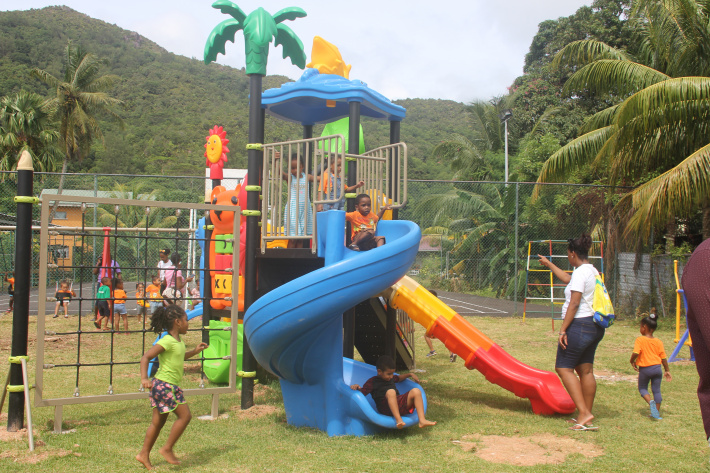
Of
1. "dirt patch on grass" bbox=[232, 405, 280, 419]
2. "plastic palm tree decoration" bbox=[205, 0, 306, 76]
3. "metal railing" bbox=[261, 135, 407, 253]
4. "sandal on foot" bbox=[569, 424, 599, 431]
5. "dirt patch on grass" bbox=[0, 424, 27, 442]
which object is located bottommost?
"dirt patch on grass" bbox=[232, 405, 280, 419]

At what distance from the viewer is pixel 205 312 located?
7637 millimetres

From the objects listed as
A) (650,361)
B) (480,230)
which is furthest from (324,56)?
(480,230)

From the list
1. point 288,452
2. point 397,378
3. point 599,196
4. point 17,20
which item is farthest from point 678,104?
point 17,20

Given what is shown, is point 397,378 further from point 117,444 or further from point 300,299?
point 117,444

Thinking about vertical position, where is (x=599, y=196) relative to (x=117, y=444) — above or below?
above

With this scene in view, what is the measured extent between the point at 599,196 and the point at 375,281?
13351mm

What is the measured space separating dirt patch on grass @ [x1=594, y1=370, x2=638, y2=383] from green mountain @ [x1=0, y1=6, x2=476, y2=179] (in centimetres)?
2899

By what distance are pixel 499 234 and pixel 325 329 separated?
14249 millimetres

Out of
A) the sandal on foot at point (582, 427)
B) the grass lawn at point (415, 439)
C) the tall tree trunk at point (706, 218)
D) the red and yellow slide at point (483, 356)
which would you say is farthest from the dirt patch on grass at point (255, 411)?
the tall tree trunk at point (706, 218)

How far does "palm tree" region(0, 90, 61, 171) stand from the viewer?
29.6 metres

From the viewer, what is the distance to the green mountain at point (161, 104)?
48.4 m

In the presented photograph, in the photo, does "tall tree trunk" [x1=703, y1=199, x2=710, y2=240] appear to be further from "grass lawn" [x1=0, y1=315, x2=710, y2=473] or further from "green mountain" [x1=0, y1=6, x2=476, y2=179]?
"green mountain" [x1=0, y1=6, x2=476, y2=179]

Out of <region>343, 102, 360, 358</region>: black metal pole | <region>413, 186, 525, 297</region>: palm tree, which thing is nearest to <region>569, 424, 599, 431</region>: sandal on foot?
<region>343, 102, 360, 358</region>: black metal pole

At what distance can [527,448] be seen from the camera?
4.91 m
